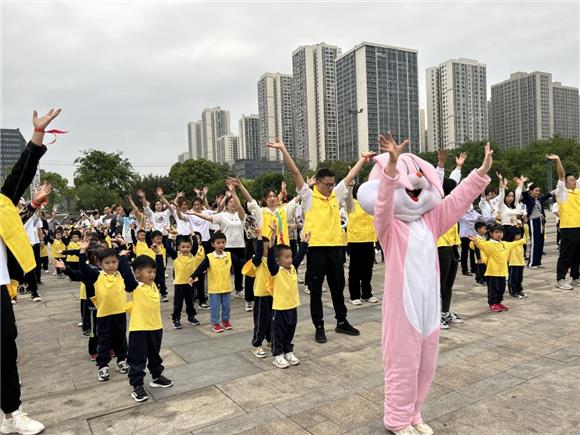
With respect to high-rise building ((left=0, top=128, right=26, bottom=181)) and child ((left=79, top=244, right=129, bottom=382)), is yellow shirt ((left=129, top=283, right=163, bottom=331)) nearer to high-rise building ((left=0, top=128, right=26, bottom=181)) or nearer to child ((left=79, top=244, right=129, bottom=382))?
child ((left=79, top=244, right=129, bottom=382))

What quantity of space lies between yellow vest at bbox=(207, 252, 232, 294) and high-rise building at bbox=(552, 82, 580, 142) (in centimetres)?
6031

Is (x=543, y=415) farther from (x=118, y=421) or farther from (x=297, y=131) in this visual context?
(x=297, y=131)

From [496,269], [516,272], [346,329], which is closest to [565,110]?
[516,272]

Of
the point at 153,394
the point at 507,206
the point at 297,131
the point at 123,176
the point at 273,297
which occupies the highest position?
the point at 297,131

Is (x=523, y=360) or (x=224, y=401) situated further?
(x=523, y=360)

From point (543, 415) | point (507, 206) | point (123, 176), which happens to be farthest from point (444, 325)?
point (123, 176)

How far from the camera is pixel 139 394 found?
3.91m

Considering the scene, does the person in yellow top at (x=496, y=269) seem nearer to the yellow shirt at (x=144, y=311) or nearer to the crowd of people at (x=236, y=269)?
the crowd of people at (x=236, y=269)

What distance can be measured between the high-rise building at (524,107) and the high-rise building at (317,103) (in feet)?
66.1

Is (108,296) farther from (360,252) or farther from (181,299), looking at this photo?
(360,252)

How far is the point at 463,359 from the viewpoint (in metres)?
4.54

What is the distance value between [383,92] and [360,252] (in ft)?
105

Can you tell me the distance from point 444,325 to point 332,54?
52.8 m

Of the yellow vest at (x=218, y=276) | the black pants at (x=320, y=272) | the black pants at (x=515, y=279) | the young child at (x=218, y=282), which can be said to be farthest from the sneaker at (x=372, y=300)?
the yellow vest at (x=218, y=276)
